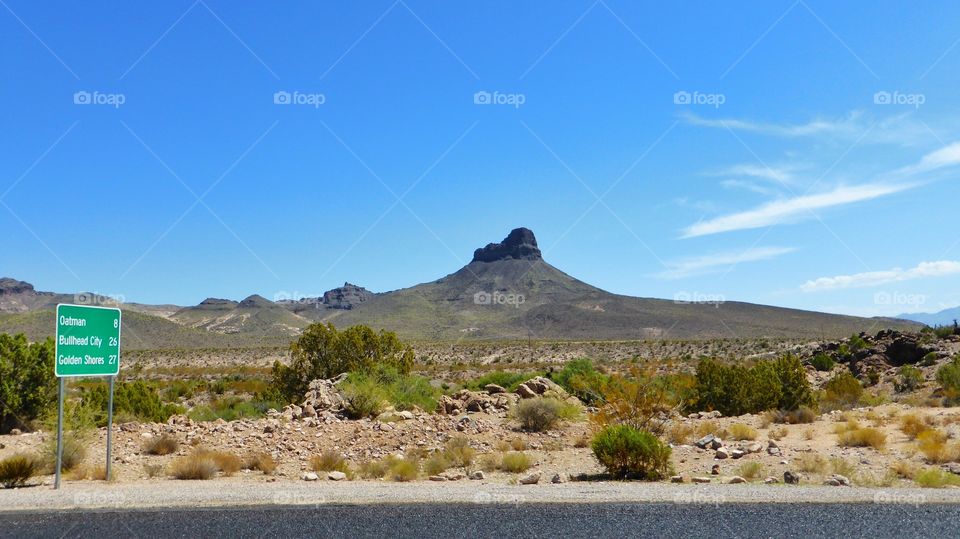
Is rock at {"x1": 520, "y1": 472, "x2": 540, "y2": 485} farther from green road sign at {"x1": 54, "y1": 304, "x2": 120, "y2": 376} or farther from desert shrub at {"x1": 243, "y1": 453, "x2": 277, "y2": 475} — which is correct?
green road sign at {"x1": 54, "y1": 304, "x2": 120, "y2": 376}

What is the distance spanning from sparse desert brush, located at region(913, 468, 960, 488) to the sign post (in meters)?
14.5

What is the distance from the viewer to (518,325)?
120 metres

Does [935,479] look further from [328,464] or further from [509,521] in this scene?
[328,464]

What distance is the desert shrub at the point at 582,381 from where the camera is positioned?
25.5 m

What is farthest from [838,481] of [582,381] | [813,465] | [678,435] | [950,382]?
[950,382]

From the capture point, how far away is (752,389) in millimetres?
25828

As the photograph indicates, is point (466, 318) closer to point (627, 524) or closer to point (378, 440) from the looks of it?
point (378, 440)

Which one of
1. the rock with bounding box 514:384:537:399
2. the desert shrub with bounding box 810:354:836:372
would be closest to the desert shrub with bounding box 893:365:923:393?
the desert shrub with bounding box 810:354:836:372

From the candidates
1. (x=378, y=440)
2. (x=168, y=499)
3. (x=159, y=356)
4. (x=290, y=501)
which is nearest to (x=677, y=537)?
(x=290, y=501)

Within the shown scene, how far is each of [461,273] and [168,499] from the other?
509 ft

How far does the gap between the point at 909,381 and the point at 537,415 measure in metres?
19.5

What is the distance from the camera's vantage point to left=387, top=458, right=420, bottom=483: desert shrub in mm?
13844

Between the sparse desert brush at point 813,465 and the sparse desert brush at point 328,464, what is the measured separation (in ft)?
30.2

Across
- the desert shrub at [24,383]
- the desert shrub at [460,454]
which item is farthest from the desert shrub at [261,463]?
the desert shrub at [24,383]
